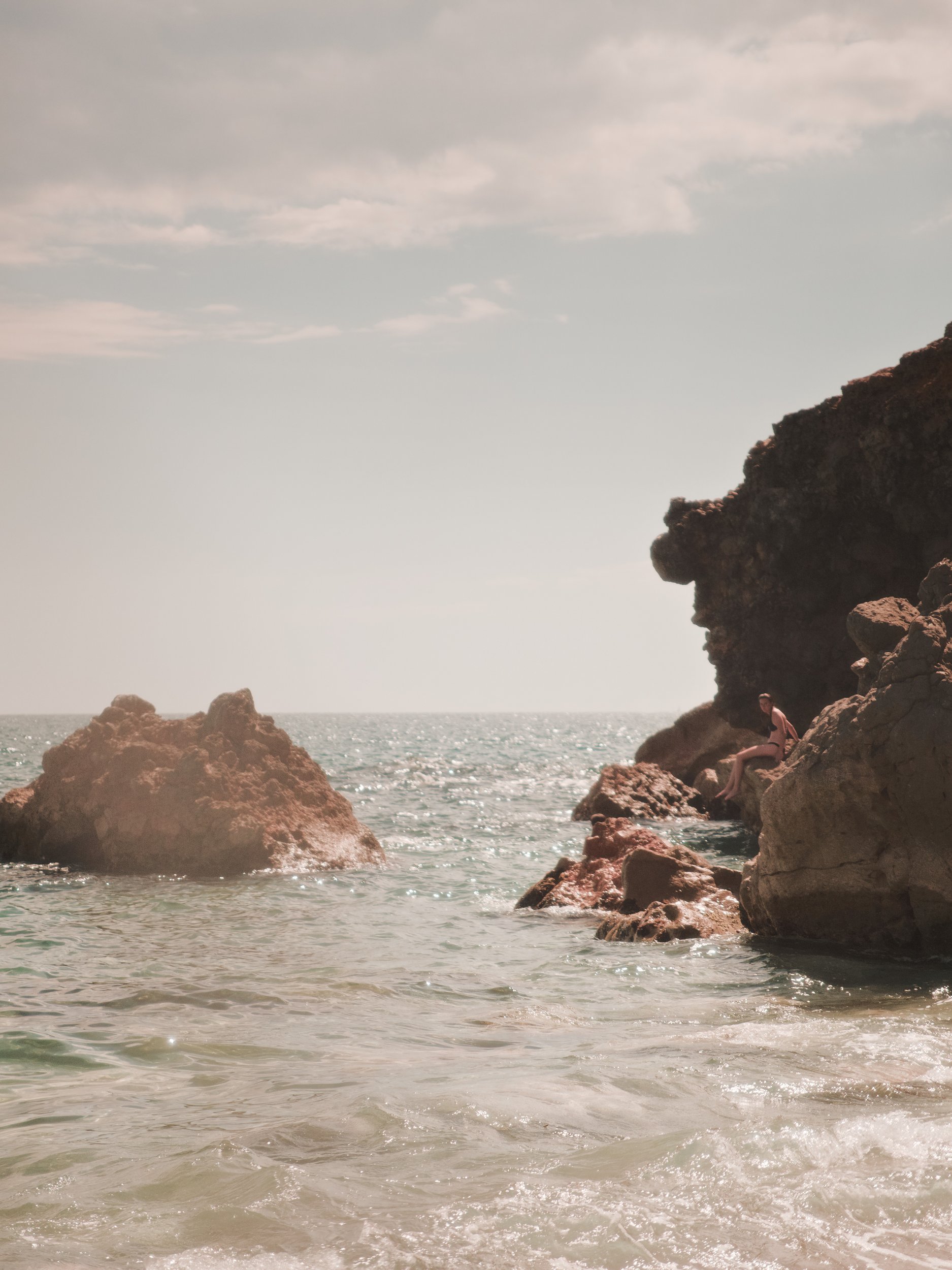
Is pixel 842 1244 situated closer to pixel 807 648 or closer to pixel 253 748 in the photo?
pixel 253 748

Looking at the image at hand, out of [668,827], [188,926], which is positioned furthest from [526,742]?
[188,926]

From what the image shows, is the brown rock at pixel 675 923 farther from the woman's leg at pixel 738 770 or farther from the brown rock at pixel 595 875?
the woman's leg at pixel 738 770

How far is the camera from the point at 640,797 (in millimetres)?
22500

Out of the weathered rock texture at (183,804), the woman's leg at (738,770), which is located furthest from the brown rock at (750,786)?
the weathered rock texture at (183,804)

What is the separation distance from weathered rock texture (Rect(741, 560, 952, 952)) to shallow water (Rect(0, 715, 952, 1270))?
0.47m

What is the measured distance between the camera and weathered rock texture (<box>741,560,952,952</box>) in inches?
310

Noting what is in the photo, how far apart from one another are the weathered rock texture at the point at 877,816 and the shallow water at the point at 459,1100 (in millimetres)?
468

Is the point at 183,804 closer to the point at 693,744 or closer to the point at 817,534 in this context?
the point at 817,534

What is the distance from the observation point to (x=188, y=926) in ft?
34.0

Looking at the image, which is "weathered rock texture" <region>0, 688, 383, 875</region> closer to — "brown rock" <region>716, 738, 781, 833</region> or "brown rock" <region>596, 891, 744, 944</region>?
"brown rock" <region>596, 891, 744, 944</region>

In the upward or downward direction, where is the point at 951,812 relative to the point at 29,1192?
upward

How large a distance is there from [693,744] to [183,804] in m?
16.0

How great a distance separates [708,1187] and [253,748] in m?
12.0

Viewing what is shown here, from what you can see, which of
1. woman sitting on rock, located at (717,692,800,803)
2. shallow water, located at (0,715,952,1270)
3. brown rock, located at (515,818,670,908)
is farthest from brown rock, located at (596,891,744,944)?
woman sitting on rock, located at (717,692,800,803)
